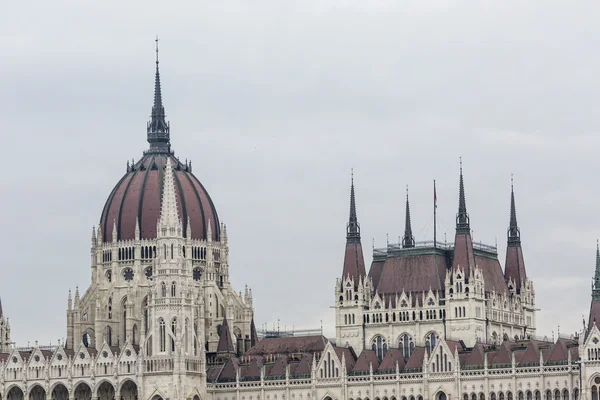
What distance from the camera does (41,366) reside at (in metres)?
185

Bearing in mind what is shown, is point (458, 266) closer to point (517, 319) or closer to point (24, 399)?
point (517, 319)

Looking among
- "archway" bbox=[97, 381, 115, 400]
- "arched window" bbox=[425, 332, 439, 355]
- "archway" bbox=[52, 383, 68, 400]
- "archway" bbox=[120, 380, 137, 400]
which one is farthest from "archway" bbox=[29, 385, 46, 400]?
"arched window" bbox=[425, 332, 439, 355]

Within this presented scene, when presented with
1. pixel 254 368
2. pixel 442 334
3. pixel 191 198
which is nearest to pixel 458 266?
pixel 442 334

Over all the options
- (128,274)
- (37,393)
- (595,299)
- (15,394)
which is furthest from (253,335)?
(595,299)

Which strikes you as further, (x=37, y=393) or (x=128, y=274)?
(x=128, y=274)

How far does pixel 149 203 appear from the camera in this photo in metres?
195

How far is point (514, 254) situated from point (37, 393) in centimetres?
5034

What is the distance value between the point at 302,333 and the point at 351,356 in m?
14.6

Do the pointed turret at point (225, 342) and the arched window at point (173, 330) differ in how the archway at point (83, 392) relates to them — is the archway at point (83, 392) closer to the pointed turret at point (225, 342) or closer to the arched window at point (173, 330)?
the arched window at point (173, 330)

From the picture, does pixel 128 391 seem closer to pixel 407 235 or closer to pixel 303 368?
pixel 303 368

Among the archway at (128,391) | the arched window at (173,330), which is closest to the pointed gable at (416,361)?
the arched window at (173,330)

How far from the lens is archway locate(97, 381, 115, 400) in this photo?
182125 millimetres

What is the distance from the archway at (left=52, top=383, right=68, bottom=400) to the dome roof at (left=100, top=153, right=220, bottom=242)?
766 inches

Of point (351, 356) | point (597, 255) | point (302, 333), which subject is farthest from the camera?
point (302, 333)
